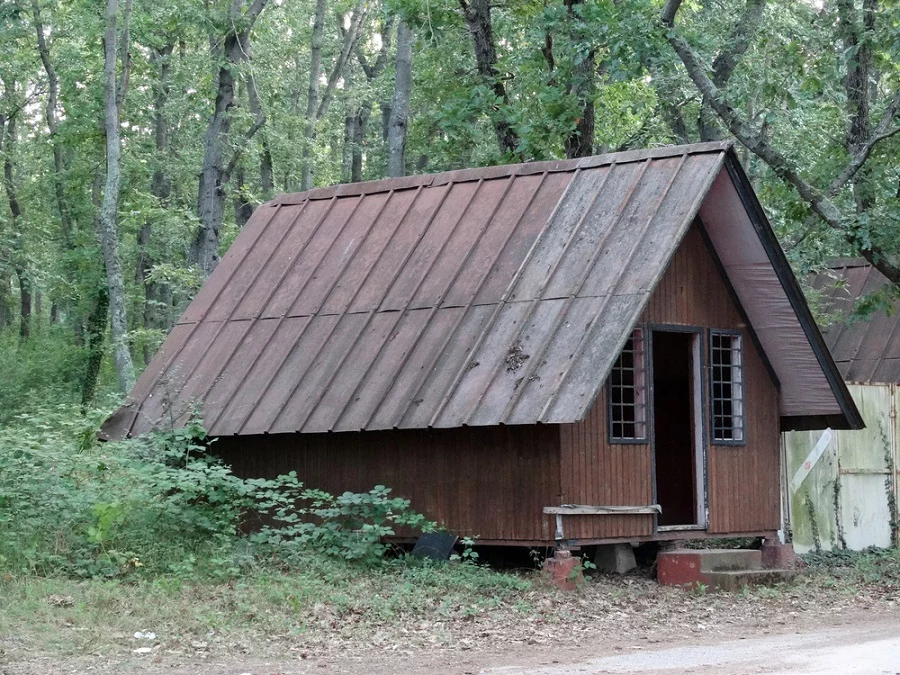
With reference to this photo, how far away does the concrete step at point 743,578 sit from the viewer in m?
14.4

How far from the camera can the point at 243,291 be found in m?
16.9

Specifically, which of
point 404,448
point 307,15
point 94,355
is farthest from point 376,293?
point 307,15

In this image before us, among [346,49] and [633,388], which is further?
[346,49]

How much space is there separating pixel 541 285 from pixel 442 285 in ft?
→ 4.54

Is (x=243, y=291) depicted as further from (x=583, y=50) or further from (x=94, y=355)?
(x=94, y=355)

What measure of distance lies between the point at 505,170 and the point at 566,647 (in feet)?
24.1

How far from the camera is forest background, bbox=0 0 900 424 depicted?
18438mm

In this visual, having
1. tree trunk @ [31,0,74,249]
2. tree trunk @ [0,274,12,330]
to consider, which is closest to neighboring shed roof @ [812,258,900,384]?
tree trunk @ [31,0,74,249]

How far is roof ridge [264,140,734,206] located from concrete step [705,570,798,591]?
4.81 meters

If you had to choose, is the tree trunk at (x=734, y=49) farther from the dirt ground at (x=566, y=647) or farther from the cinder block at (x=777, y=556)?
the dirt ground at (x=566, y=647)

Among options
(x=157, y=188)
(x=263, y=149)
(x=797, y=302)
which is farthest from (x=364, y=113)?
(x=797, y=302)

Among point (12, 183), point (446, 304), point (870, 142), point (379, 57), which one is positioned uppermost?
point (379, 57)

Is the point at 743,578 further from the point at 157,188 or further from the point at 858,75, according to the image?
the point at 157,188

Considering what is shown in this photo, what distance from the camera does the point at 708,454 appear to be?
15523 millimetres
